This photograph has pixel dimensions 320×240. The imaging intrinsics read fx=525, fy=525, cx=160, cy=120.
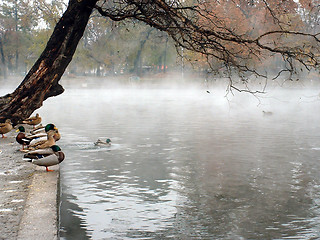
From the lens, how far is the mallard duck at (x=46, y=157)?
32.4 ft

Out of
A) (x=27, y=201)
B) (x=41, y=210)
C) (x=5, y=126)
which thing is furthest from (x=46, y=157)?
(x=5, y=126)

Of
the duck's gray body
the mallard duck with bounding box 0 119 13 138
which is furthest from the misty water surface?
the mallard duck with bounding box 0 119 13 138

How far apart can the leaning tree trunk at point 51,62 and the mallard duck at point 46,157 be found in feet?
11.8

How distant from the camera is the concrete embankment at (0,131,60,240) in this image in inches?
259

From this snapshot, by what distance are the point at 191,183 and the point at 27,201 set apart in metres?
5.95

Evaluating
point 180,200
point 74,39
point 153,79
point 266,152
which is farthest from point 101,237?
point 153,79

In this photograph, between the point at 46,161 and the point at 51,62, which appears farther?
the point at 51,62

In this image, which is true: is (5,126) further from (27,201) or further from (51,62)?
(27,201)

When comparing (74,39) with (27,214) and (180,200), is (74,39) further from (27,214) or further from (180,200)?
(27,214)

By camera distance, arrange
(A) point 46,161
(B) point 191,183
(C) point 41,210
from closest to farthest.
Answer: (C) point 41,210, (A) point 46,161, (B) point 191,183

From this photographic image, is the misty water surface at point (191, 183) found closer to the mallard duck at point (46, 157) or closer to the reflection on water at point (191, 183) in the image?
the reflection on water at point (191, 183)

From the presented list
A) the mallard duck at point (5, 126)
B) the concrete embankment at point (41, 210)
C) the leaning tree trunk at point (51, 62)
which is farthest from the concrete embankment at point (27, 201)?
the mallard duck at point (5, 126)

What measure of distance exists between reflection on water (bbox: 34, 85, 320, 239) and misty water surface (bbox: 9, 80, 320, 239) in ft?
0.07

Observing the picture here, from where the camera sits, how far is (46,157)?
9922 millimetres
